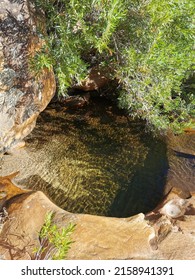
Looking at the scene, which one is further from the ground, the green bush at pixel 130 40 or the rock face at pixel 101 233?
the green bush at pixel 130 40

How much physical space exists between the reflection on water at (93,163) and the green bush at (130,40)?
5.01 ft

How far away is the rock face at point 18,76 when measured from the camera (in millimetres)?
5680

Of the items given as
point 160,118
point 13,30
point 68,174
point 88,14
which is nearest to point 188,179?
point 160,118

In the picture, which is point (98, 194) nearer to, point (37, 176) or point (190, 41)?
point (37, 176)

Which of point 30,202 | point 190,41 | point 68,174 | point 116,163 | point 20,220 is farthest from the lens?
point 116,163

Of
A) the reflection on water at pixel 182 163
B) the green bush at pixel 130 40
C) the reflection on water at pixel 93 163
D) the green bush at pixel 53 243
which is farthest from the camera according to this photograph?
the reflection on water at pixel 182 163

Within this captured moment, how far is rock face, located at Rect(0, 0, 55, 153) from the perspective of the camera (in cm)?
568

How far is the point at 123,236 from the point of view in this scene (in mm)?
5055

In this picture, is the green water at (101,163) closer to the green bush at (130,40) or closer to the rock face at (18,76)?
the rock face at (18,76)

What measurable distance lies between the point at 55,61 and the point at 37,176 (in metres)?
2.85

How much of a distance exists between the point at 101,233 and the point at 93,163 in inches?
102

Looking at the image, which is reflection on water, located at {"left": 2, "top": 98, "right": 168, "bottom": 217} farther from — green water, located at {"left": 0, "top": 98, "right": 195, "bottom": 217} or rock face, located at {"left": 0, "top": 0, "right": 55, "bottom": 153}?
rock face, located at {"left": 0, "top": 0, "right": 55, "bottom": 153}

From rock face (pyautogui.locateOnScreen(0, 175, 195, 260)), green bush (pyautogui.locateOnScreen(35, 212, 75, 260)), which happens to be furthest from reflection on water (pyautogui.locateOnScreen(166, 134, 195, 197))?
green bush (pyautogui.locateOnScreen(35, 212, 75, 260))

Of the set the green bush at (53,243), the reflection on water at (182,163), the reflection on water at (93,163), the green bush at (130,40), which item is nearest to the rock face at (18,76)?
the green bush at (130,40)
